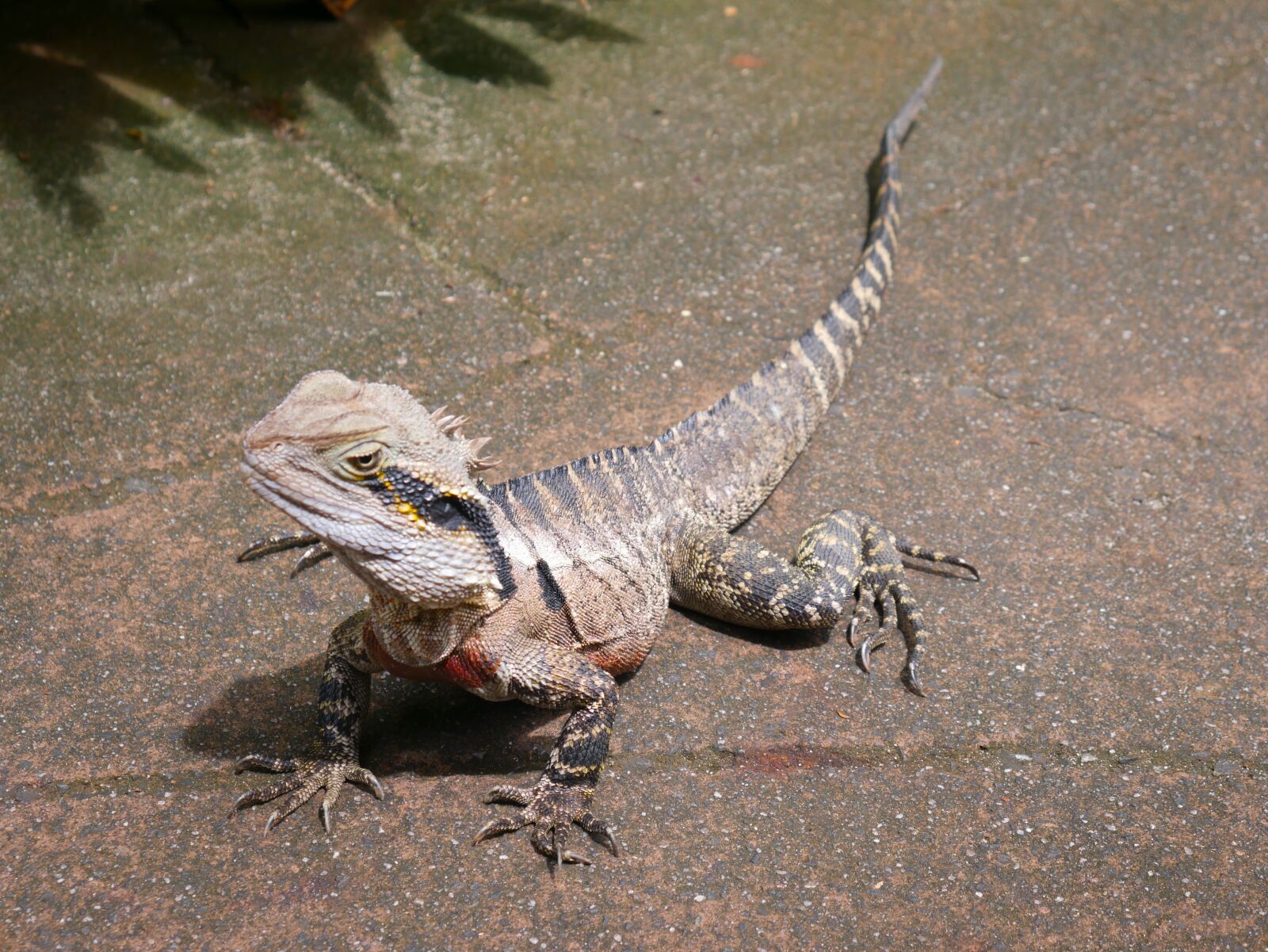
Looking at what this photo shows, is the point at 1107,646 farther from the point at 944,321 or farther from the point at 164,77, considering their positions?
the point at 164,77

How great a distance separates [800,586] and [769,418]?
0.77 m

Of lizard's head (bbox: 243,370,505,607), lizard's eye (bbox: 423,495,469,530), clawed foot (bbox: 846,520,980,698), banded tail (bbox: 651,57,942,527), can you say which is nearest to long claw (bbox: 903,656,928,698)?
clawed foot (bbox: 846,520,980,698)

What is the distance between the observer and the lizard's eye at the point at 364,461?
116 inches

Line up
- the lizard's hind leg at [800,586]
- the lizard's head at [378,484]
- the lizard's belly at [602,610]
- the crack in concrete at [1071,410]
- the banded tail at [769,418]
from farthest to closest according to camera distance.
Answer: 1. the crack in concrete at [1071,410]
2. the banded tail at [769,418]
3. the lizard's hind leg at [800,586]
4. the lizard's belly at [602,610]
5. the lizard's head at [378,484]

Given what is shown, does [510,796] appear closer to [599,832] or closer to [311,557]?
[599,832]

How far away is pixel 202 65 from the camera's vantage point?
21.1ft

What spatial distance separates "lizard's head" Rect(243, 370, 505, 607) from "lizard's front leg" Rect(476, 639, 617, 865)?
323mm

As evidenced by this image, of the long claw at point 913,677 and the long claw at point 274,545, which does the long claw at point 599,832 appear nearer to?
the long claw at point 913,677

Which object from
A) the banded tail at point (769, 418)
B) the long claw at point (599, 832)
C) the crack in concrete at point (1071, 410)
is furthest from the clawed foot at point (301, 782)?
the crack in concrete at point (1071, 410)

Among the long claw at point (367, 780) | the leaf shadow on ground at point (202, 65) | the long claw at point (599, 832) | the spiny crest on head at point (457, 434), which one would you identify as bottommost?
the long claw at point (367, 780)

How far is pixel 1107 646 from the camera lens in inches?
155

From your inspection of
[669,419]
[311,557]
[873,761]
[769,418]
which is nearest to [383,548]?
[311,557]

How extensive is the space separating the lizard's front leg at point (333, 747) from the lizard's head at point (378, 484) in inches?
22.7

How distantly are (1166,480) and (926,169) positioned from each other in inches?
93.6
